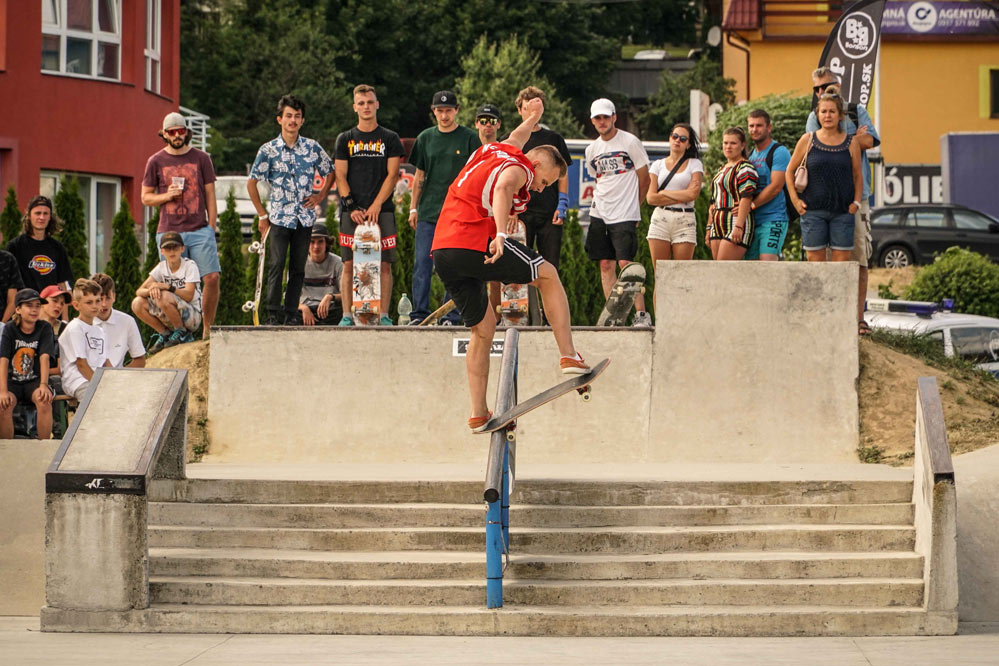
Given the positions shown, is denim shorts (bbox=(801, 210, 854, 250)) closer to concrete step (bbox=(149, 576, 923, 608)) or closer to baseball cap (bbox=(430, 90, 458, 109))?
baseball cap (bbox=(430, 90, 458, 109))

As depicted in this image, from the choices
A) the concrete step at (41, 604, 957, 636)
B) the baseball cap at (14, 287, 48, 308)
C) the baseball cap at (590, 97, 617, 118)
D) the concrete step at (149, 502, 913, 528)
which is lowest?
the concrete step at (41, 604, 957, 636)

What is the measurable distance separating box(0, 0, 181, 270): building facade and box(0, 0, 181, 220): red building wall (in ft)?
0.05

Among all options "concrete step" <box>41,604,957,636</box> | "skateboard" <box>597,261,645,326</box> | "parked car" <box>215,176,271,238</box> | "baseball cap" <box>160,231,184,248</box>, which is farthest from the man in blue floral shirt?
"parked car" <box>215,176,271,238</box>

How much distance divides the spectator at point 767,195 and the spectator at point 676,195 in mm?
496

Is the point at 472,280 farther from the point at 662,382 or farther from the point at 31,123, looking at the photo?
the point at 31,123

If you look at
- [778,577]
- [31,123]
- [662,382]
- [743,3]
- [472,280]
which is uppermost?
[743,3]

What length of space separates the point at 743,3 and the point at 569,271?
81.8 feet

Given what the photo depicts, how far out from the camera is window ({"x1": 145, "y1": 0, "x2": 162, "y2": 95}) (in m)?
26.4

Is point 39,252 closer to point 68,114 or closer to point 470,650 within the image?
point 470,650

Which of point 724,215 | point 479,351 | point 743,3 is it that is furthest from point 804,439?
point 743,3

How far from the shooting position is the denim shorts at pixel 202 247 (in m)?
12.6

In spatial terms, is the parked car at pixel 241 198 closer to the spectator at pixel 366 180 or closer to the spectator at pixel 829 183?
the spectator at pixel 366 180

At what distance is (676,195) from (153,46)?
57.2 ft

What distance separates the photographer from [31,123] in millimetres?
23562
